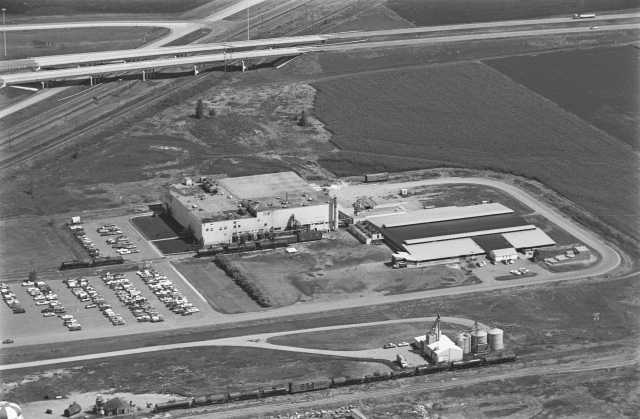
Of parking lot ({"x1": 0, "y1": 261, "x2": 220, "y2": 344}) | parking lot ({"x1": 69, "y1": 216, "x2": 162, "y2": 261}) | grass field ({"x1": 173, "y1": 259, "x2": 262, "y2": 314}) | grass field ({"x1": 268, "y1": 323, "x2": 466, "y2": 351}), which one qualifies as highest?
grass field ({"x1": 268, "y1": 323, "x2": 466, "y2": 351})

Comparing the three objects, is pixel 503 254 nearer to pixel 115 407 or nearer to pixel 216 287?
pixel 216 287

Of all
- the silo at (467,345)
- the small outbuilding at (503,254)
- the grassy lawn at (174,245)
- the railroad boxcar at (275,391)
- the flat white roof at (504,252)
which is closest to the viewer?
the railroad boxcar at (275,391)

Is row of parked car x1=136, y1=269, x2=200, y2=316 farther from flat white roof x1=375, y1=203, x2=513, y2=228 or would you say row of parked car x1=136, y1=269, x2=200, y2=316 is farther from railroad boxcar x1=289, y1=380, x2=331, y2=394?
flat white roof x1=375, y1=203, x2=513, y2=228

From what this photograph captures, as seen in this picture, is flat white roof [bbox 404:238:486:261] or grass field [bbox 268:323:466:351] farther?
flat white roof [bbox 404:238:486:261]

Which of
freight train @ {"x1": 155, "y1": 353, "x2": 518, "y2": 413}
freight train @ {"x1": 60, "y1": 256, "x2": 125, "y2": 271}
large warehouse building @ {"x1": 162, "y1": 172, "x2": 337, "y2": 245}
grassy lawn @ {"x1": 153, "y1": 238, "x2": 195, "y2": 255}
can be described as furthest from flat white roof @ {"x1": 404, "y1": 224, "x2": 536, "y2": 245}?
freight train @ {"x1": 60, "y1": 256, "x2": 125, "y2": 271}

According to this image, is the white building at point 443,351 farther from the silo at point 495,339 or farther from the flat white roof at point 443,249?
the flat white roof at point 443,249

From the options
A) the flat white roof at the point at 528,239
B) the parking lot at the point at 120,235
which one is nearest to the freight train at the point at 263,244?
the parking lot at the point at 120,235
